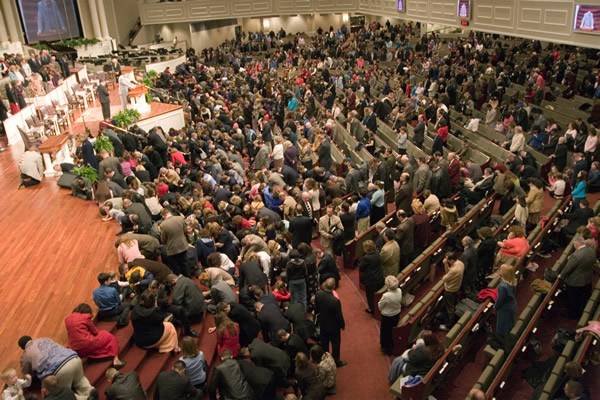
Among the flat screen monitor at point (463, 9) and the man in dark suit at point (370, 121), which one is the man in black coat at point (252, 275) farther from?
the flat screen monitor at point (463, 9)

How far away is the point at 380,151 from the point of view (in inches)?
506

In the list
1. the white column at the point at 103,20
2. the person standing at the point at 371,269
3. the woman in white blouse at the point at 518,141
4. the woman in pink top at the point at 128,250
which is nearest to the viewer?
the woman in pink top at the point at 128,250

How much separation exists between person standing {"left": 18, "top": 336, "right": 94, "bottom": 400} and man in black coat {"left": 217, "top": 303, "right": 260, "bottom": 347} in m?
1.57

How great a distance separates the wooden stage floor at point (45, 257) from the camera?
673 centimetres

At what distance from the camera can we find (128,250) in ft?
23.8

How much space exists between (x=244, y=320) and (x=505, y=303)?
305 centimetres

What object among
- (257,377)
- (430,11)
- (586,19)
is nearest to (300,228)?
(257,377)

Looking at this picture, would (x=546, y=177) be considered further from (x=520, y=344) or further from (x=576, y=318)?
(x=520, y=344)

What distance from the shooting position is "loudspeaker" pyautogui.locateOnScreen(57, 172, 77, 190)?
10844mm

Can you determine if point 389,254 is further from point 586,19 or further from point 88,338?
point 586,19

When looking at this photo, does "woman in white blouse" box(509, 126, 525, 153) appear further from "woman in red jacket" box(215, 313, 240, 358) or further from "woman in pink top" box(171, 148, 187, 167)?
"woman in red jacket" box(215, 313, 240, 358)

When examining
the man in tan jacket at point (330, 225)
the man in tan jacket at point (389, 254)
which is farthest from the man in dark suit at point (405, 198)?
the man in tan jacket at point (389, 254)

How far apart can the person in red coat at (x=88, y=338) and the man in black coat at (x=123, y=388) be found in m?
0.82

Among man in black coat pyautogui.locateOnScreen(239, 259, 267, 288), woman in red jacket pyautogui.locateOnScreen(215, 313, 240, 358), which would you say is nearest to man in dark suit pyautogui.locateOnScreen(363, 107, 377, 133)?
man in black coat pyautogui.locateOnScreen(239, 259, 267, 288)
